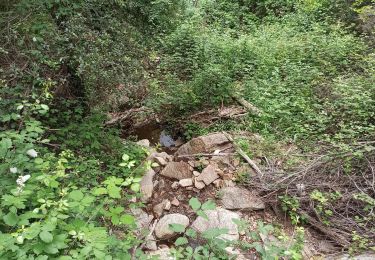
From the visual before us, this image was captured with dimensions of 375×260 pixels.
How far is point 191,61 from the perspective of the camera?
764 cm

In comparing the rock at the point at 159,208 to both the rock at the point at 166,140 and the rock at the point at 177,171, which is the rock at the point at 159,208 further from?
the rock at the point at 166,140

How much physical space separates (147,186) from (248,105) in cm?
264

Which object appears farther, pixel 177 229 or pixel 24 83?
pixel 24 83

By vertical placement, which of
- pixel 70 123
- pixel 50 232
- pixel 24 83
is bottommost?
pixel 70 123

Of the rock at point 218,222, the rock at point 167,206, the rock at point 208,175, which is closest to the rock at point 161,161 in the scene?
the rock at point 208,175

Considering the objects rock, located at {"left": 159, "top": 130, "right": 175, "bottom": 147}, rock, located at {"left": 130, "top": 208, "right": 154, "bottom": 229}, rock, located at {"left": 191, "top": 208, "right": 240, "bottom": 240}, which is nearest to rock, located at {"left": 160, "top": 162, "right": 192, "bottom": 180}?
rock, located at {"left": 130, "top": 208, "right": 154, "bottom": 229}

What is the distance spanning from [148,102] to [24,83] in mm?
2921

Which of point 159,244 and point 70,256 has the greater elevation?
point 70,256

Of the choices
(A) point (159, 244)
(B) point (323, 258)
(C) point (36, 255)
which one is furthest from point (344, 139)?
(C) point (36, 255)

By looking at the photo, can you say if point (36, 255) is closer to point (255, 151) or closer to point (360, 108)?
point (255, 151)

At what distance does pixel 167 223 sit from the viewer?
4.04 metres

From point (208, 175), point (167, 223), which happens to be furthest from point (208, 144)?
point (167, 223)

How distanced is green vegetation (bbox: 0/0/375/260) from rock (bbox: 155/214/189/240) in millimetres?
577

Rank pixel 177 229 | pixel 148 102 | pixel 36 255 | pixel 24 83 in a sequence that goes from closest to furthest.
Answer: pixel 36 255 → pixel 177 229 → pixel 24 83 → pixel 148 102
